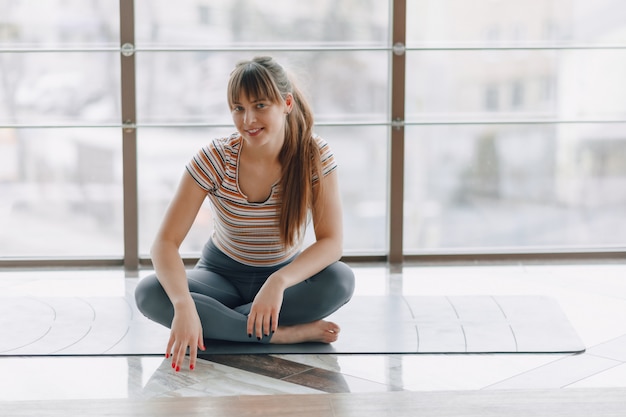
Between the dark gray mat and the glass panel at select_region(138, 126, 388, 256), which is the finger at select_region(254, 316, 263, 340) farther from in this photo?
the glass panel at select_region(138, 126, 388, 256)

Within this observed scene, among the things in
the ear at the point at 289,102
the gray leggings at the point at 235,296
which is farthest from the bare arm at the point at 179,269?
the ear at the point at 289,102

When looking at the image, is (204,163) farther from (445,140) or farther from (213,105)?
(445,140)

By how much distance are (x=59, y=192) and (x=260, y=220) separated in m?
1.35

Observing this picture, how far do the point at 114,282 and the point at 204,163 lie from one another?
97cm

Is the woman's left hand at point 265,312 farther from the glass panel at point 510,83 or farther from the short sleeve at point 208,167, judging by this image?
the glass panel at point 510,83

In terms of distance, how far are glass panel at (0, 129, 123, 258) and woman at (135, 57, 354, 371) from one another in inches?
43.3

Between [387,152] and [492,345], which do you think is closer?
[492,345]

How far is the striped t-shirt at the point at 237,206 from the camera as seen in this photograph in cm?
238

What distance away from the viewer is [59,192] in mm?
3475

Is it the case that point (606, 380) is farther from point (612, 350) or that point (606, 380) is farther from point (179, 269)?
point (179, 269)

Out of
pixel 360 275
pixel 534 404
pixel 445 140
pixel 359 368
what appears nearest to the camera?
pixel 534 404

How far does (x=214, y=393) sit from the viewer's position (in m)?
2.04

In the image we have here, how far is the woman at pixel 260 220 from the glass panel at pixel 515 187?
1196mm

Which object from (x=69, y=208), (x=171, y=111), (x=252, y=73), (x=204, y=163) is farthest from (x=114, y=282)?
(x=252, y=73)
